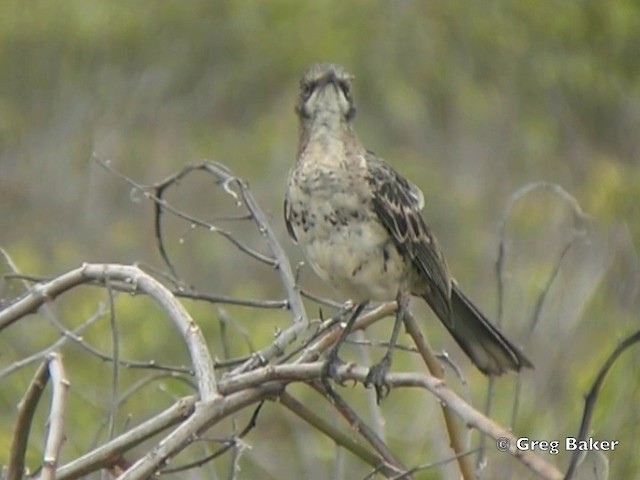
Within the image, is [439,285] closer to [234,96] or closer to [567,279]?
[567,279]

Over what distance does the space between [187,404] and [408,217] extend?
1.41m

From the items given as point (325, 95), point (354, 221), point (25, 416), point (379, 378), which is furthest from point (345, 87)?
point (25, 416)

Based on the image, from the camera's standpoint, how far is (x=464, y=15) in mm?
14492

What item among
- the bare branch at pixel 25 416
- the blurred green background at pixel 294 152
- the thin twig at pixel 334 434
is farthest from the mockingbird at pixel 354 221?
the bare branch at pixel 25 416

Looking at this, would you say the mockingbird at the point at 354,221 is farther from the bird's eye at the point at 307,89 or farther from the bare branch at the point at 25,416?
the bare branch at the point at 25,416

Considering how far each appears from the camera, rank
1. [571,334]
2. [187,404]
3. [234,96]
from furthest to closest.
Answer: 1. [234,96]
2. [571,334]
3. [187,404]

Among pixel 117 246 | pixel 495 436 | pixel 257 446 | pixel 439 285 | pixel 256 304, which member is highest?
pixel 117 246

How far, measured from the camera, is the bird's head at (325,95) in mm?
4148

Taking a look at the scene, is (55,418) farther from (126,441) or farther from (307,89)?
(307,89)

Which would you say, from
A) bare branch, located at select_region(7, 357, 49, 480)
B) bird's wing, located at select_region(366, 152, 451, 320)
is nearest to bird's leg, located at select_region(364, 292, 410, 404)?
bird's wing, located at select_region(366, 152, 451, 320)

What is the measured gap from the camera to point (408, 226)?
14.3 ft

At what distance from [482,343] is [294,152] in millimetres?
9145

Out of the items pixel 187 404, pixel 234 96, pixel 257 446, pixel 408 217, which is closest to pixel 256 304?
pixel 187 404

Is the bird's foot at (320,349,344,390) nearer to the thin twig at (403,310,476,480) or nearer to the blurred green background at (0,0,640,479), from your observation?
the thin twig at (403,310,476,480)
